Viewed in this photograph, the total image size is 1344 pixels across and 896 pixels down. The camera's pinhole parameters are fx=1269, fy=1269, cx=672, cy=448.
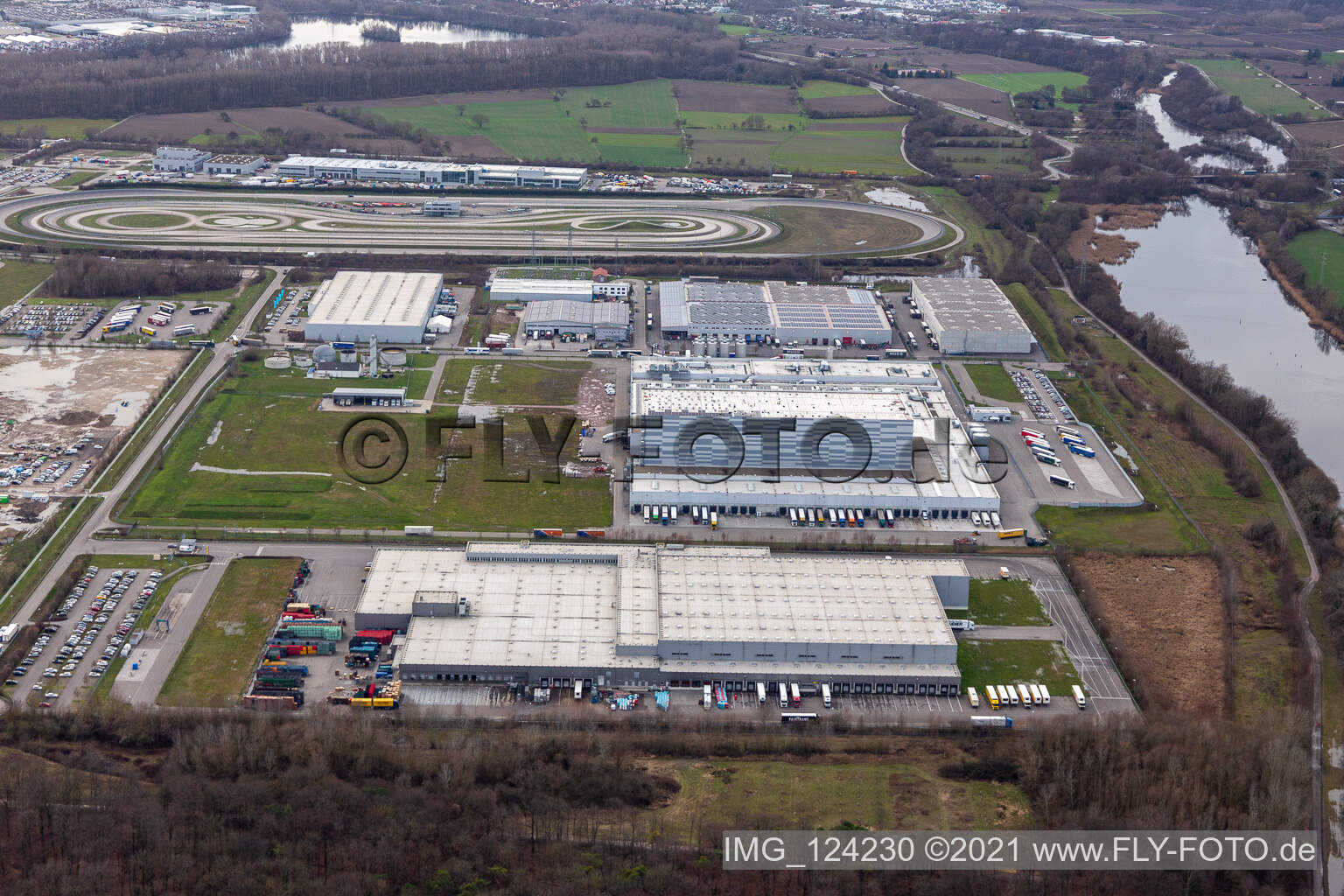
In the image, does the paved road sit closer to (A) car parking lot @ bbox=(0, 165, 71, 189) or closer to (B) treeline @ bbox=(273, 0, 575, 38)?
(A) car parking lot @ bbox=(0, 165, 71, 189)

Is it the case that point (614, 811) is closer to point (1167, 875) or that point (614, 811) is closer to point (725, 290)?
point (1167, 875)

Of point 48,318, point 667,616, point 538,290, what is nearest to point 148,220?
point 48,318

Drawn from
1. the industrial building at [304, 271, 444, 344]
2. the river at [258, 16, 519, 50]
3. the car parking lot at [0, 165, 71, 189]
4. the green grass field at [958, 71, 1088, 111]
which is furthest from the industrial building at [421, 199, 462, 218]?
the river at [258, 16, 519, 50]

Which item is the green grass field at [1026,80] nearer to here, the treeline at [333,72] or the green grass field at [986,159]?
the treeline at [333,72]

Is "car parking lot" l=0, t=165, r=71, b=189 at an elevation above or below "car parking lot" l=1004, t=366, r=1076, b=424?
above

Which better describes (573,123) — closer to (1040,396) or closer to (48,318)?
(48,318)

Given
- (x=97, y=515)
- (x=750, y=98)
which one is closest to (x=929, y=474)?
(x=97, y=515)
